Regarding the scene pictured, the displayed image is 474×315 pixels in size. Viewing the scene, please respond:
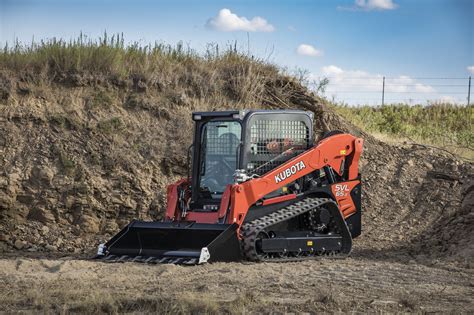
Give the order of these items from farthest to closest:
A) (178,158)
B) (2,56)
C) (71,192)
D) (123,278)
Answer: (2,56), (178,158), (71,192), (123,278)

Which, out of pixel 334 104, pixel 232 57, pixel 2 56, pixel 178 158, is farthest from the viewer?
pixel 334 104

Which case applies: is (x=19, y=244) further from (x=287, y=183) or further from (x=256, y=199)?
(x=287, y=183)

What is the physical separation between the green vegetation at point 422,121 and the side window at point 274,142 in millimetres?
8092

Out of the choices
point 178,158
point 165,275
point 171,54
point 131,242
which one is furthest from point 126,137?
point 165,275

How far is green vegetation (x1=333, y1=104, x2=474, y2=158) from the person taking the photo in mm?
22109

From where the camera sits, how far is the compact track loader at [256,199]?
37.0 feet

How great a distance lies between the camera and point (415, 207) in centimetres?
1642

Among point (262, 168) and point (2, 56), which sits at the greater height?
point (2, 56)

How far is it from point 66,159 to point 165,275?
637 centimetres

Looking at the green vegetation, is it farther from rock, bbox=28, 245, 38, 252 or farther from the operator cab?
rock, bbox=28, 245, 38, 252

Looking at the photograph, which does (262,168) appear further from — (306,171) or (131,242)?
(131,242)

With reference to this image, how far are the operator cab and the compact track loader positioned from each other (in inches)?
0.6

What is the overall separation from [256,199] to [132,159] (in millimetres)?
5401

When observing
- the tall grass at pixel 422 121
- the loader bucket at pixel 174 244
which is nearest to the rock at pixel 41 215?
the loader bucket at pixel 174 244
